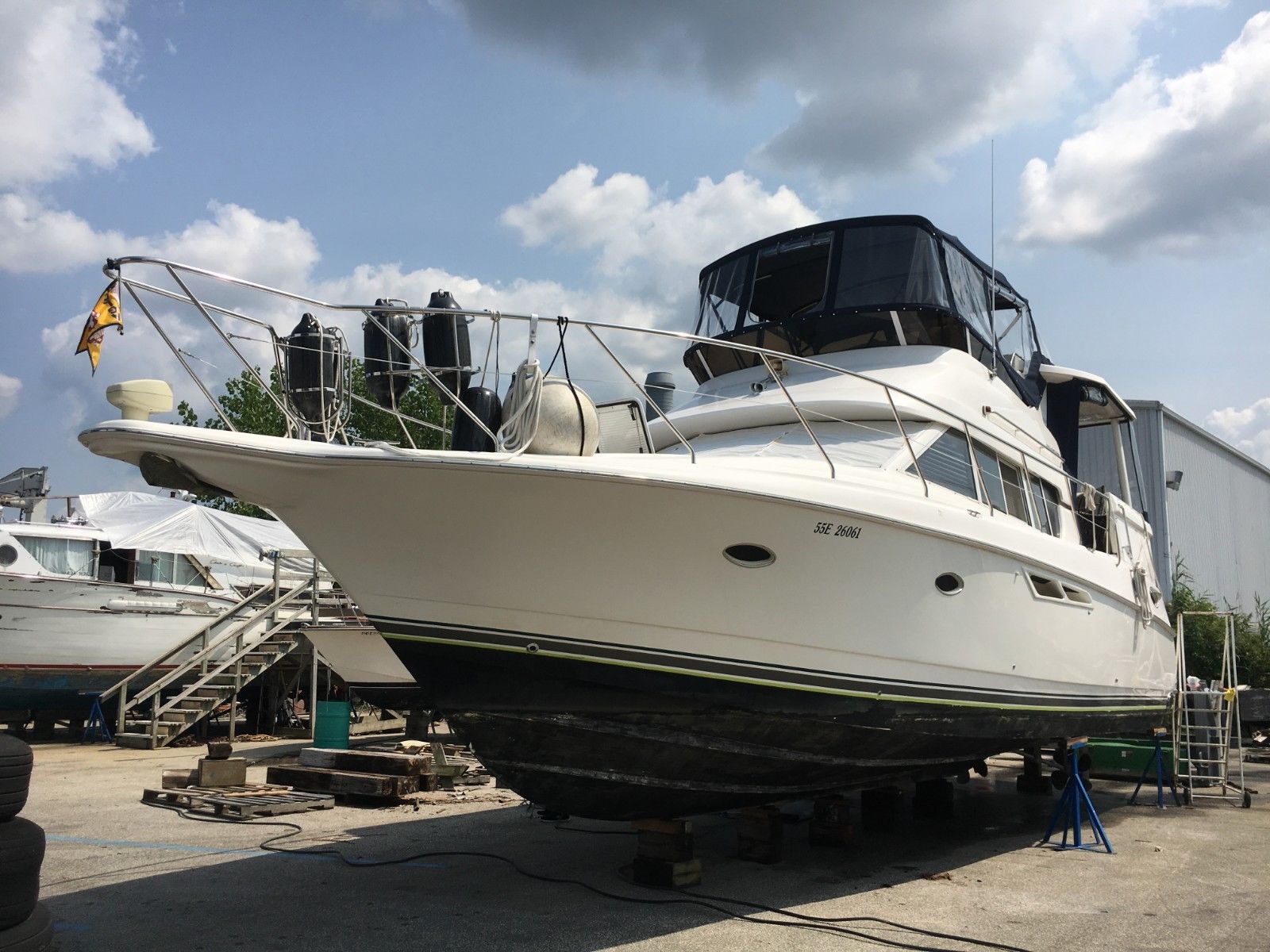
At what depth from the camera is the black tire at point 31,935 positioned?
390 cm

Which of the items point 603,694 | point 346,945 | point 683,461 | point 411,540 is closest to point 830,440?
point 683,461

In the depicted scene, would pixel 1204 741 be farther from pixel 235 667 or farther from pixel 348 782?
pixel 235 667

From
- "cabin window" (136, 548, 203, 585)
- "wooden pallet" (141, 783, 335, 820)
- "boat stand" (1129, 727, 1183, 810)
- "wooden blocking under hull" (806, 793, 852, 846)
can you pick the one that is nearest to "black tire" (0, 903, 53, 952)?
"wooden pallet" (141, 783, 335, 820)

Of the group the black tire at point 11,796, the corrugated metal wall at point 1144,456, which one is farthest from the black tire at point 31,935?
the corrugated metal wall at point 1144,456

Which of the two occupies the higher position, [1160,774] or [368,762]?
[368,762]

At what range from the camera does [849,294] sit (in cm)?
837

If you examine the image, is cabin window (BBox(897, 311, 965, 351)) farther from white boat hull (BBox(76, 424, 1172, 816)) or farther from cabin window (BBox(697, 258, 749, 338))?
white boat hull (BBox(76, 424, 1172, 816))

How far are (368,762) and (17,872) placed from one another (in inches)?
200

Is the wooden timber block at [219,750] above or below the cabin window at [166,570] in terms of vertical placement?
below

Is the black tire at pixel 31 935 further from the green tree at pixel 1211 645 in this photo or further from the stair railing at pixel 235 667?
the green tree at pixel 1211 645

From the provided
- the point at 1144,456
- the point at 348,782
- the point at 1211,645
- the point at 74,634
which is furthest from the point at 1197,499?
the point at 74,634

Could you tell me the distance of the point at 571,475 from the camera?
4.61 m

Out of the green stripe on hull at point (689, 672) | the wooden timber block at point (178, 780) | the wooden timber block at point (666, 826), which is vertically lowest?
the wooden timber block at point (178, 780)

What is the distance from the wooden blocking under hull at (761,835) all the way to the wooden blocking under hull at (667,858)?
780 millimetres
